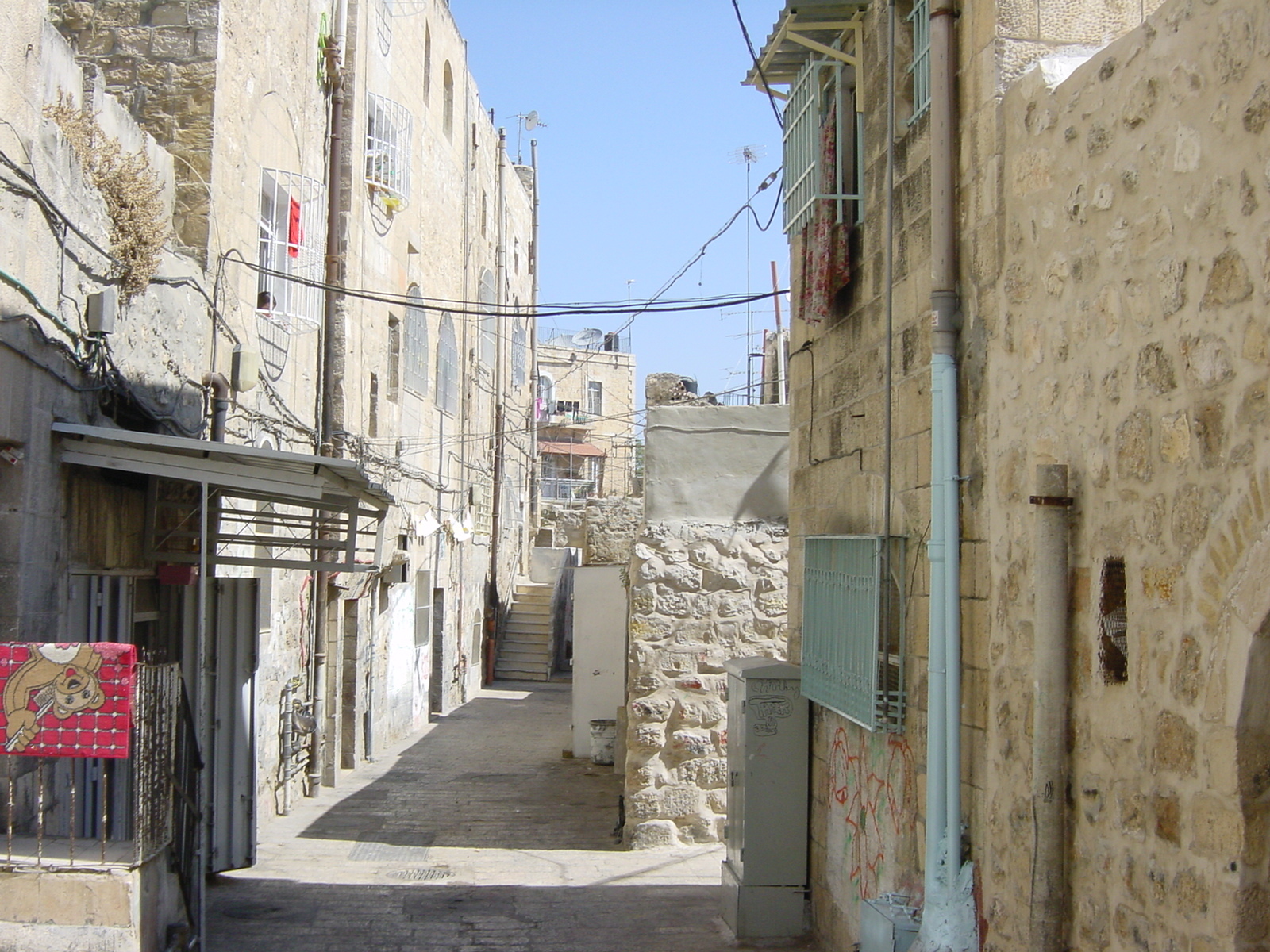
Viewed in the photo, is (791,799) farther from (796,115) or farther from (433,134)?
(433,134)

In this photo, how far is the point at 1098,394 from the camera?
12.9 feet

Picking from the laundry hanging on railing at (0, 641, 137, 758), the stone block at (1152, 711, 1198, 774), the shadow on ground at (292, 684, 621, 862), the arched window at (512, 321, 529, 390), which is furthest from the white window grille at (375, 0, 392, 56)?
the stone block at (1152, 711, 1198, 774)

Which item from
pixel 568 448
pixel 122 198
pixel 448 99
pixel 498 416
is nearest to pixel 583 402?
pixel 568 448

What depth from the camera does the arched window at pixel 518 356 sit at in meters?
28.4

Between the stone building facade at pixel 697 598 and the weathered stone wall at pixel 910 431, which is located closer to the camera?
the weathered stone wall at pixel 910 431

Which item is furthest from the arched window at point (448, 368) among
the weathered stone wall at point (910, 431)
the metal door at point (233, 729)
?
the weathered stone wall at point (910, 431)

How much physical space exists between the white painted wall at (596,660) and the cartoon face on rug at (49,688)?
995cm

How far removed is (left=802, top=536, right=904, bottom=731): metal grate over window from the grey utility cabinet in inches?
10.3

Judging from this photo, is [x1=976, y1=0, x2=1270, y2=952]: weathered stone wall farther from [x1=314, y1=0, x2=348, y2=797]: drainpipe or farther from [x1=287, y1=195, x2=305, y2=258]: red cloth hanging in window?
[x1=314, y1=0, x2=348, y2=797]: drainpipe

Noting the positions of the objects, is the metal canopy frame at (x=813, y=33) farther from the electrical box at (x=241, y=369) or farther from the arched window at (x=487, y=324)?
the arched window at (x=487, y=324)

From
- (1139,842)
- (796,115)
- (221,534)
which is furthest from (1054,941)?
(221,534)

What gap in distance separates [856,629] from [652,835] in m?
4.23

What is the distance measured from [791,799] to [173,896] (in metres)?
3.49

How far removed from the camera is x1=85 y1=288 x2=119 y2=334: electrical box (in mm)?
6293
